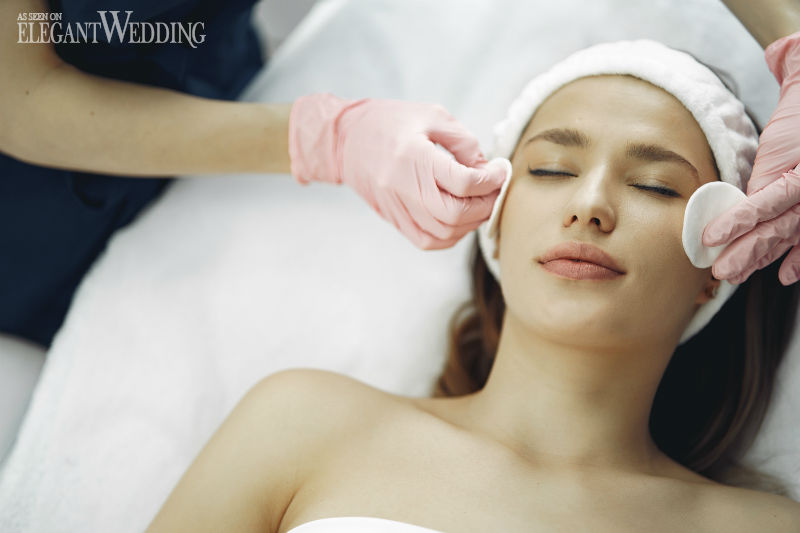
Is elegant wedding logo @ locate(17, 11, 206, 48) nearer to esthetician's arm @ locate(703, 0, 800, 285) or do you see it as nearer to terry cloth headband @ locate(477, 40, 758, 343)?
terry cloth headband @ locate(477, 40, 758, 343)

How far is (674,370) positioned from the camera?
1.56 metres

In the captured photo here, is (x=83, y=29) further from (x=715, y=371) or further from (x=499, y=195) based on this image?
(x=715, y=371)

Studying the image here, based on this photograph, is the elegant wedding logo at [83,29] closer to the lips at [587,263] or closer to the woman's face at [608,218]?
the woman's face at [608,218]

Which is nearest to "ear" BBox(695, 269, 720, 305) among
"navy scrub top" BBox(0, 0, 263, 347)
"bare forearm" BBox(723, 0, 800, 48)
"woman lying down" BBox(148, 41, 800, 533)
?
"woman lying down" BBox(148, 41, 800, 533)

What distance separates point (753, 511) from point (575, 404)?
335mm

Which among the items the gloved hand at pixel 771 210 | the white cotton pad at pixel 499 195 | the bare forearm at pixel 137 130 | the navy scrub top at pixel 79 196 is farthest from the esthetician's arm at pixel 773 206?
the navy scrub top at pixel 79 196

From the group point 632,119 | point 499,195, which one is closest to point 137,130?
point 499,195

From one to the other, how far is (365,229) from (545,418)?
0.66 meters

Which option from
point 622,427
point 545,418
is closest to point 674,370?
point 622,427

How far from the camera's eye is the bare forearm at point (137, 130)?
1.35 m

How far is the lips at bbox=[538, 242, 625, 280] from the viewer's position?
1.15 meters

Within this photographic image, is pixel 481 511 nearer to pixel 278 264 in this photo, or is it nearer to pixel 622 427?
pixel 622 427

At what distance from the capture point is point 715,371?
151 centimetres

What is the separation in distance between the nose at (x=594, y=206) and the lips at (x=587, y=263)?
38 mm
